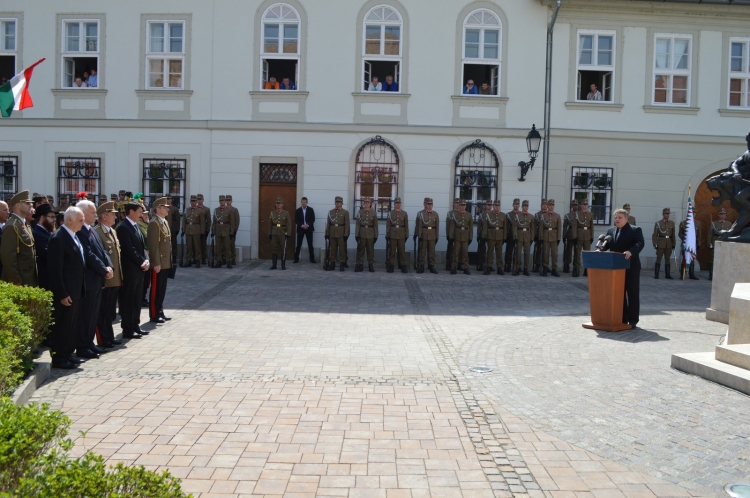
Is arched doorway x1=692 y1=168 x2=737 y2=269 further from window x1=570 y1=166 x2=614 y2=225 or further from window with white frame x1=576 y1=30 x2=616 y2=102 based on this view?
window with white frame x1=576 y1=30 x2=616 y2=102

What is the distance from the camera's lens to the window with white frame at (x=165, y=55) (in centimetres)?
2055

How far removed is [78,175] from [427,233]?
10.3 metres

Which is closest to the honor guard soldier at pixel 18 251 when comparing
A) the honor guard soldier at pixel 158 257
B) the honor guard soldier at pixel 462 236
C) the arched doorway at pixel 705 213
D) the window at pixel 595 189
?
the honor guard soldier at pixel 158 257

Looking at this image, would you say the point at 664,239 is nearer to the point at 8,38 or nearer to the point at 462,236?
the point at 462,236

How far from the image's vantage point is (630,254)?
10477 mm

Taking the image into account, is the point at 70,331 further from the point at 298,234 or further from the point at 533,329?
the point at 298,234

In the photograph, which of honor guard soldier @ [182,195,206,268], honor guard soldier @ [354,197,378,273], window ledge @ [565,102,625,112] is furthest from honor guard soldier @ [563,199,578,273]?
honor guard soldier @ [182,195,206,268]

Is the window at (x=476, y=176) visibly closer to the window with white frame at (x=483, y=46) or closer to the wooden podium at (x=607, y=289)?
the window with white frame at (x=483, y=46)

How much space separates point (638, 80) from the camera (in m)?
20.8

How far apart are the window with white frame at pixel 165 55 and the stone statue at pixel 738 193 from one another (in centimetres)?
1466

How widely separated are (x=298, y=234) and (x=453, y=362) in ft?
40.3

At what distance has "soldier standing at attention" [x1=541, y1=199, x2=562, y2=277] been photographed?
18.8 meters

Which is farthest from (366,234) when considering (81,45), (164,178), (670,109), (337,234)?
(81,45)

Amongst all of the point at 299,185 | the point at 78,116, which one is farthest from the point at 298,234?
the point at 78,116
